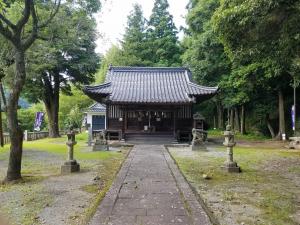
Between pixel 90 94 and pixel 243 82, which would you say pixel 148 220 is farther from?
pixel 243 82

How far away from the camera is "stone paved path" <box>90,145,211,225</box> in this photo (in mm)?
5645

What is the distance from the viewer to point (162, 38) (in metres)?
49.2

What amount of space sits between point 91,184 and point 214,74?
80.2ft

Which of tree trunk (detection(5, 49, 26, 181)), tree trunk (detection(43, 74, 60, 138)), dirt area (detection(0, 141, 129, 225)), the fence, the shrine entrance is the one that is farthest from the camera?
tree trunk (detection(43, 74, 60, 138))

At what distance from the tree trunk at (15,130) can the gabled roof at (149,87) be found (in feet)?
42.2

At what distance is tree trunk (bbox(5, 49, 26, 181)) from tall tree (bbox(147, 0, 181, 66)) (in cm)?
3643

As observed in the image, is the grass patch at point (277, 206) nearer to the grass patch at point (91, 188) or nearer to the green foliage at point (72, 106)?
the grass patch at point (91, 188)

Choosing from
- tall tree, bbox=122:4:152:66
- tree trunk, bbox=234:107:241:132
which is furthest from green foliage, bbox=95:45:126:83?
tree trunk, bbox=234:107:241:132

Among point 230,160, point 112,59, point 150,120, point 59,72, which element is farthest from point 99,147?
point 112,59

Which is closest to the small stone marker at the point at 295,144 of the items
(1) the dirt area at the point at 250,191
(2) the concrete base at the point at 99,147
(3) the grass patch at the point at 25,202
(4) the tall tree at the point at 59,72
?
(1) the dirt area at the point at 250,191

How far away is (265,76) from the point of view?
24.0 meters

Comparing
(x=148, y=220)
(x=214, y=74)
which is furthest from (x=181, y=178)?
(x=214, y=74)

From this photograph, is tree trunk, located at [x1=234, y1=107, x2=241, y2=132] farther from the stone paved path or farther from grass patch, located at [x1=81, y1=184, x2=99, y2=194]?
grass patch, located at [x1=81, y1=184, x2=99, y2=194]

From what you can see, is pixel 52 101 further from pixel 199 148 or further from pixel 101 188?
pixel 101 188
